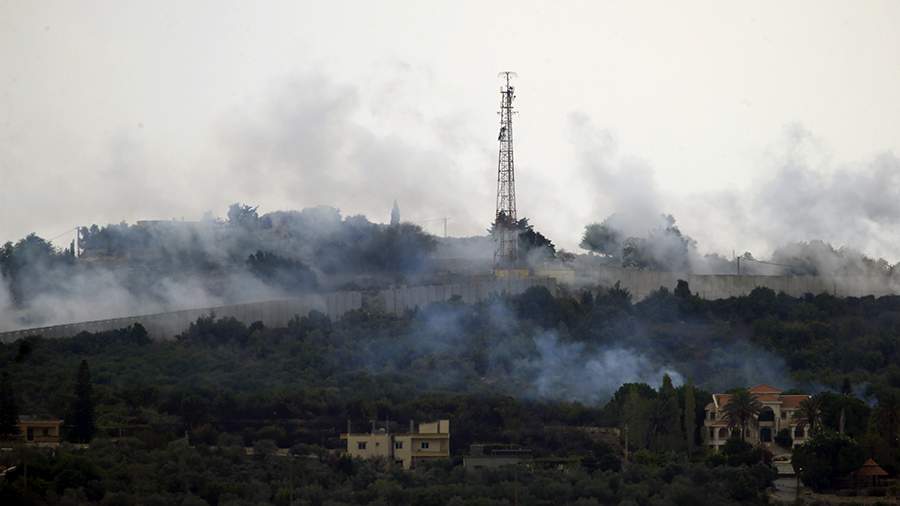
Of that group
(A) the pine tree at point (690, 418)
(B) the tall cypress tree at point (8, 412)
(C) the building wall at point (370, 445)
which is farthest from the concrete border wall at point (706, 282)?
(B) the tall cypress tree at point (8, 412)

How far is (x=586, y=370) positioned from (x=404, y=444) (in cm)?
1452

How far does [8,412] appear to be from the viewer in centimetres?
6284

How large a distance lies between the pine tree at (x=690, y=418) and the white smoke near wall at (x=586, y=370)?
17.7 feet

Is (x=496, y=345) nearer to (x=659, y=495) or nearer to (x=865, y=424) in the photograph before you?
(x=865, y=424)

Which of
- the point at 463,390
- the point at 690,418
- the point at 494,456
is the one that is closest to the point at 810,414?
the point at 690,418

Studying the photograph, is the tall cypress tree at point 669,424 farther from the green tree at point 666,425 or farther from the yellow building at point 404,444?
the yellow building at point 404,444

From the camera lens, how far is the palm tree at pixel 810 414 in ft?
219

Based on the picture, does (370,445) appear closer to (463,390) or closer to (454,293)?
(463,390)

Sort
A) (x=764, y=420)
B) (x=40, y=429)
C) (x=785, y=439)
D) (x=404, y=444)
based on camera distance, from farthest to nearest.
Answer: (x=764, y=420) → (x=785, y=439) → (x=404, y=444) → (x=40, y=429)

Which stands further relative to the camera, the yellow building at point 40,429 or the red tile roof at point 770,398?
the red tile roof at point 770,398

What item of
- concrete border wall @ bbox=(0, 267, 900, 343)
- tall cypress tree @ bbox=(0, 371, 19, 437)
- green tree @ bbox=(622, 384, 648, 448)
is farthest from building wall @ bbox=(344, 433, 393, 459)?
concrete border wall @ bbox=(0, 267, 900, 343)

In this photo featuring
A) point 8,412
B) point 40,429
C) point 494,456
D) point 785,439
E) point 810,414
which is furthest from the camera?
point 785,439

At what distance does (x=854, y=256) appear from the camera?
93438 millimetres

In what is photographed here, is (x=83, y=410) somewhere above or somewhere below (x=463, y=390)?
below
